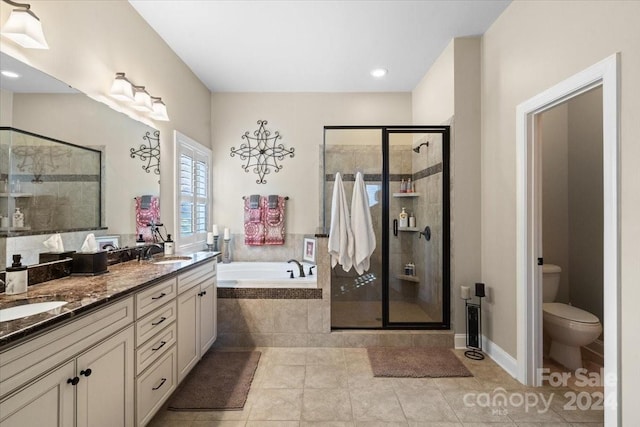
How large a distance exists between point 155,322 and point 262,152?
2.73 m

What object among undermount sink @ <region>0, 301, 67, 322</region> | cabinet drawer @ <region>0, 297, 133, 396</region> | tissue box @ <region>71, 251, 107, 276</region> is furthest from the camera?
tissue box @ <region>71, 251, 107, 276</region>

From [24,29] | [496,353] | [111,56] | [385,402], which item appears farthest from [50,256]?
[496,353]

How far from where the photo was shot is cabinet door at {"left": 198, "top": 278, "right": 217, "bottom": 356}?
245cm

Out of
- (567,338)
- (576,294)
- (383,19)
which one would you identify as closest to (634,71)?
(383,19)

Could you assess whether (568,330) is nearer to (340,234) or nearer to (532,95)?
(532,95)

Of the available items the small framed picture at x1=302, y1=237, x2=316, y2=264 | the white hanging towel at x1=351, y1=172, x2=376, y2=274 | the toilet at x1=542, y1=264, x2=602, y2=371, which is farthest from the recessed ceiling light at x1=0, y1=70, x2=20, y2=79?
the toilet at x1=542, y1=264, x2=602, y2=371

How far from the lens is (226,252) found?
3.96m

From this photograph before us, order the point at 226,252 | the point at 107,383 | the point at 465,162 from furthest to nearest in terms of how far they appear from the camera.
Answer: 1. the point at 226,252
2. the point at 465,162
3. the point at 107,383

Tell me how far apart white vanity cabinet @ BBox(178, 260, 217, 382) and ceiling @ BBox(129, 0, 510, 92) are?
6.63 ft

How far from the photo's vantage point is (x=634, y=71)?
1422 mm

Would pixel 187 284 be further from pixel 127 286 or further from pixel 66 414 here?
pixel 66 414

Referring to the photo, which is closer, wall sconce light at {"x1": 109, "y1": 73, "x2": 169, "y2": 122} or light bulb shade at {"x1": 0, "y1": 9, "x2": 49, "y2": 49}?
light bulb shade at {"x1": 0, "y1": 9, "x2": 49, "y2": 49}

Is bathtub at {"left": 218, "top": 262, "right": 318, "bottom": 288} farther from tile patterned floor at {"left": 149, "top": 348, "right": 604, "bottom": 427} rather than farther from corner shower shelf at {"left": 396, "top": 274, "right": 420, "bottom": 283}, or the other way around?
tile patterned floor at {"left": 149, "top": 348, "right": 604, "bottom": 427}

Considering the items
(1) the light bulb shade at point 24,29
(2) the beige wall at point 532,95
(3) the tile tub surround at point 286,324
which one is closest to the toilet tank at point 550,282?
(2) the beige wall at point 532,95
